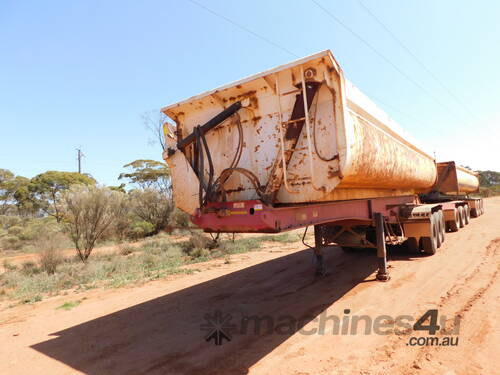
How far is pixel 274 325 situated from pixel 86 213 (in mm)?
10985

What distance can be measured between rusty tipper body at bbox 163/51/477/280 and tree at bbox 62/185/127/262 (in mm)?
9635

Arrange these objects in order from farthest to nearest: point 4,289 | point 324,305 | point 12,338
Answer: point 4,289 → point 324,305 → point 12,338

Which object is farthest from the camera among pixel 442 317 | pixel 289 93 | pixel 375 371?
pixel 442 317

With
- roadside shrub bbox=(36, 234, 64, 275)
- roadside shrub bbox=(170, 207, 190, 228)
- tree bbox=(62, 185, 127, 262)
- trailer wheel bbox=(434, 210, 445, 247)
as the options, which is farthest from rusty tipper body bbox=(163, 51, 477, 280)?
roadside shrub bbox=(170, 207, 190, 228)

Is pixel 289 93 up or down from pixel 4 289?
up

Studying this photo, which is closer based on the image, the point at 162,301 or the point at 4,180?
the point at 162,301

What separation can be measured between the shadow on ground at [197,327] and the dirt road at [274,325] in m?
0.02

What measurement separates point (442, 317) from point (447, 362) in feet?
4.07

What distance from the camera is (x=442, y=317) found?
413 centimetres

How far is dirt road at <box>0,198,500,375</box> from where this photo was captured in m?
3.29

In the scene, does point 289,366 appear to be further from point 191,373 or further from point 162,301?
point 162,301

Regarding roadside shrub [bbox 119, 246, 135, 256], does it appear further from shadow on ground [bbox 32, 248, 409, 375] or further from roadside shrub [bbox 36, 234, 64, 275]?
shadow on ground [bbox 32, 248, 409, 375]

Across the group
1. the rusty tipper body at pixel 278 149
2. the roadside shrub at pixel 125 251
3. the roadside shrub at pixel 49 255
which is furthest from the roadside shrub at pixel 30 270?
the rusty tipper body at pixel 278 149

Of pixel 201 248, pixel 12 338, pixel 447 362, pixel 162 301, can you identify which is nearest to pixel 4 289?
pixel 12 338
